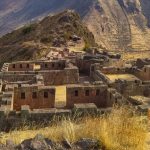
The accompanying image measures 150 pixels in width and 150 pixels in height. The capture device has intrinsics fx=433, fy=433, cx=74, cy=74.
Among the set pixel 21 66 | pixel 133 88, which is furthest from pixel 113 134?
pixel 21 66

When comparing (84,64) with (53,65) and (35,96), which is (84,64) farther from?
(35,96)

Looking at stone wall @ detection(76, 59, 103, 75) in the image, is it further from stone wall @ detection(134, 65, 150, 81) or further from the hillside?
the hillside

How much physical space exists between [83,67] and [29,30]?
106 ft

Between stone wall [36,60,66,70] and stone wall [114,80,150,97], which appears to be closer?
stone wall [114,80,150,97]

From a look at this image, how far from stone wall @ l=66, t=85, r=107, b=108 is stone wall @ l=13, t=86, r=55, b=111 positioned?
98 cm

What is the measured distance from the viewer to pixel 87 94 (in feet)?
77.9

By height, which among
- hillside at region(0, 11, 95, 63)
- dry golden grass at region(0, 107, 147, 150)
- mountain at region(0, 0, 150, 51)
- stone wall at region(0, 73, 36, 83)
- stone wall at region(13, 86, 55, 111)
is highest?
mountain at region(0, 0, 150, 51)

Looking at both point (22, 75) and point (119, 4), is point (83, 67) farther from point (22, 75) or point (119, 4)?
point (119, 4)

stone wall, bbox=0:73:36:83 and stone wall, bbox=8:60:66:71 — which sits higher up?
stone wall, bbox=8:60:66:71

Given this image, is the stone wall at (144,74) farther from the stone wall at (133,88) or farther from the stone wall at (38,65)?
the stone wall at (133,88)

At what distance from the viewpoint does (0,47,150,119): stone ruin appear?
71.1ft

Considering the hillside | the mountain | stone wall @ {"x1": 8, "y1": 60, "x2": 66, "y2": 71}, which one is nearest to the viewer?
stone wall @ {"x1": 8, "y1": 60, "x2": 66, "y2": 71}

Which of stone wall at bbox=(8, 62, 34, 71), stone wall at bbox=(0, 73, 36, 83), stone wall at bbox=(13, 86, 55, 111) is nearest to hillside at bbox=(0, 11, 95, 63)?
stone wall at bbox=(8, 62, 34, 71)

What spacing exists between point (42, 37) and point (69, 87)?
34.5m
